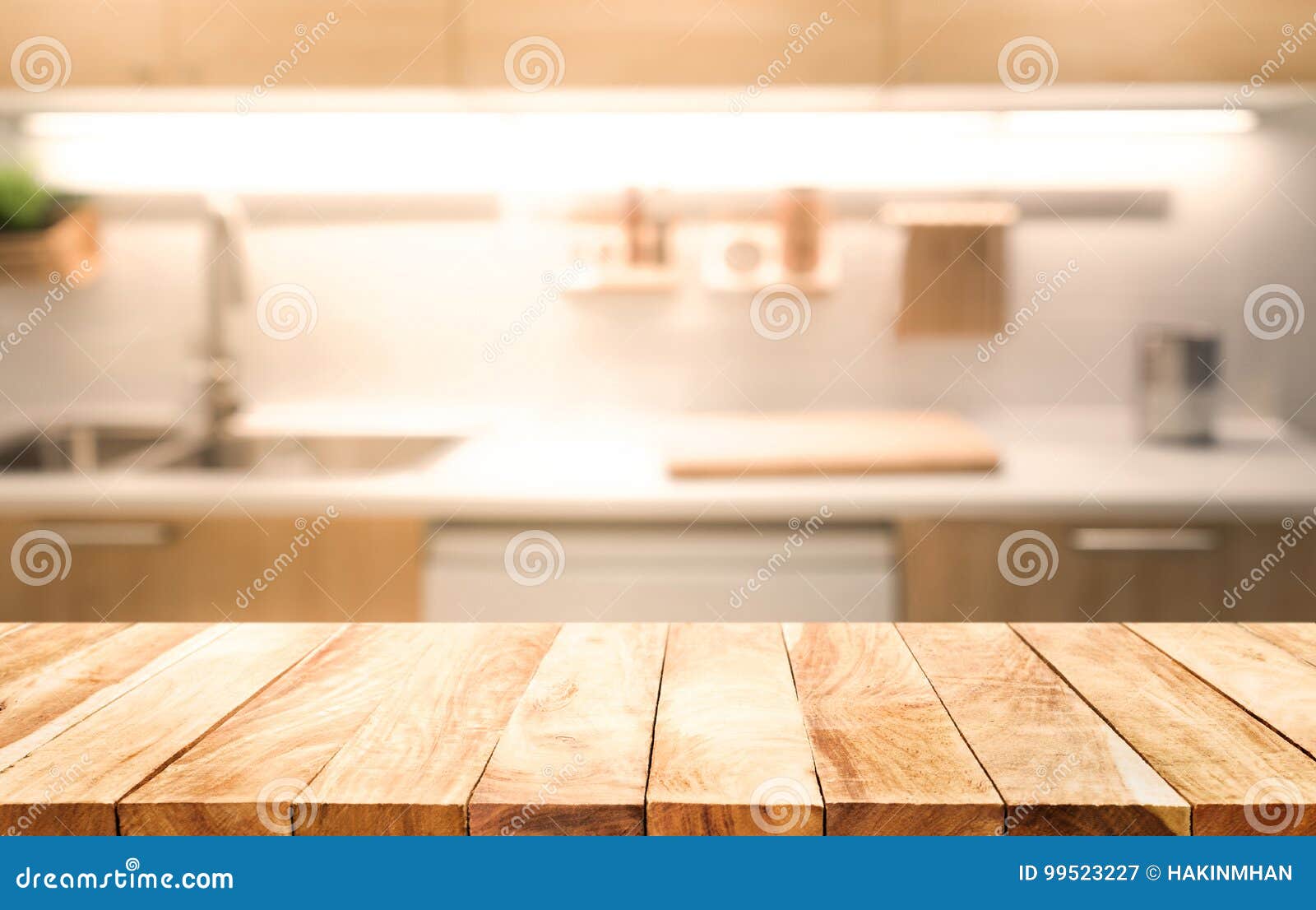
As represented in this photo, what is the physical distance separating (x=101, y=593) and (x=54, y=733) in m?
1.45

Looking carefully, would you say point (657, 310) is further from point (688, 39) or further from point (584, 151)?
point (688, 39)

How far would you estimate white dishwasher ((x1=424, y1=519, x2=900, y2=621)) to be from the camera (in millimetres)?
2062

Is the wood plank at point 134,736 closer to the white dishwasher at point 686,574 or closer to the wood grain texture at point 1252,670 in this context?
the wood grain texture at point 1252,670

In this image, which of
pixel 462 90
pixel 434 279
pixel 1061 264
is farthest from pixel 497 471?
pixel 1061 264

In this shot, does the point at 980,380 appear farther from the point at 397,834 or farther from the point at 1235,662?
the point at 397,834
